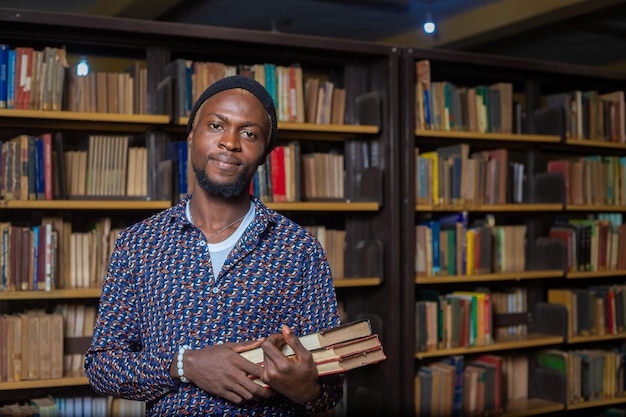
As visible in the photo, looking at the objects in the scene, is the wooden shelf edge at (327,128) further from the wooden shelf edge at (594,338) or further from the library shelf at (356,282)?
the wooden shelf edge at (594,338)

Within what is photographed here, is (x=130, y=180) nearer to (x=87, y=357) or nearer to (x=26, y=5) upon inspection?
(x=87, y=357)

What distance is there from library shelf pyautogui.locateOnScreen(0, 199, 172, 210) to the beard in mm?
1450

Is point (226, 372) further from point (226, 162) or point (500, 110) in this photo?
point (500, 110)

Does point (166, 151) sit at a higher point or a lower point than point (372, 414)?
higher

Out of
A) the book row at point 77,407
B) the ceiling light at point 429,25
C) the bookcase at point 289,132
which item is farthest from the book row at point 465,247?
the ceiling light at point 429,25

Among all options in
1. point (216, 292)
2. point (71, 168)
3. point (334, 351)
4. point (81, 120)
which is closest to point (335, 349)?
point (334, 351)

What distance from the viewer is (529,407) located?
3.80m

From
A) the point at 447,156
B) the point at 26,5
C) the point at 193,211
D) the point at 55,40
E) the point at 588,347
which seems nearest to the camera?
the point at 193,211

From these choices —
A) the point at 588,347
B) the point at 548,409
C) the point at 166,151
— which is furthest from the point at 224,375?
the point at 588,347

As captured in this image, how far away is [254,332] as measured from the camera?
1.44m

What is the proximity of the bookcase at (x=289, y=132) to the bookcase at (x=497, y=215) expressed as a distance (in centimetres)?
9

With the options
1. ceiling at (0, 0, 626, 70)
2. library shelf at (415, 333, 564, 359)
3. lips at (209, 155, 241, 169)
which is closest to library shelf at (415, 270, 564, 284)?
library shelf at (415, 333, 564, 359)

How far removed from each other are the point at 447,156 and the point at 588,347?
1468 millimetres

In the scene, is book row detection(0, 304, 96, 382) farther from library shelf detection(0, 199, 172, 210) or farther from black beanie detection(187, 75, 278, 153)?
black beanie detection(187, 75, 278, 153)
